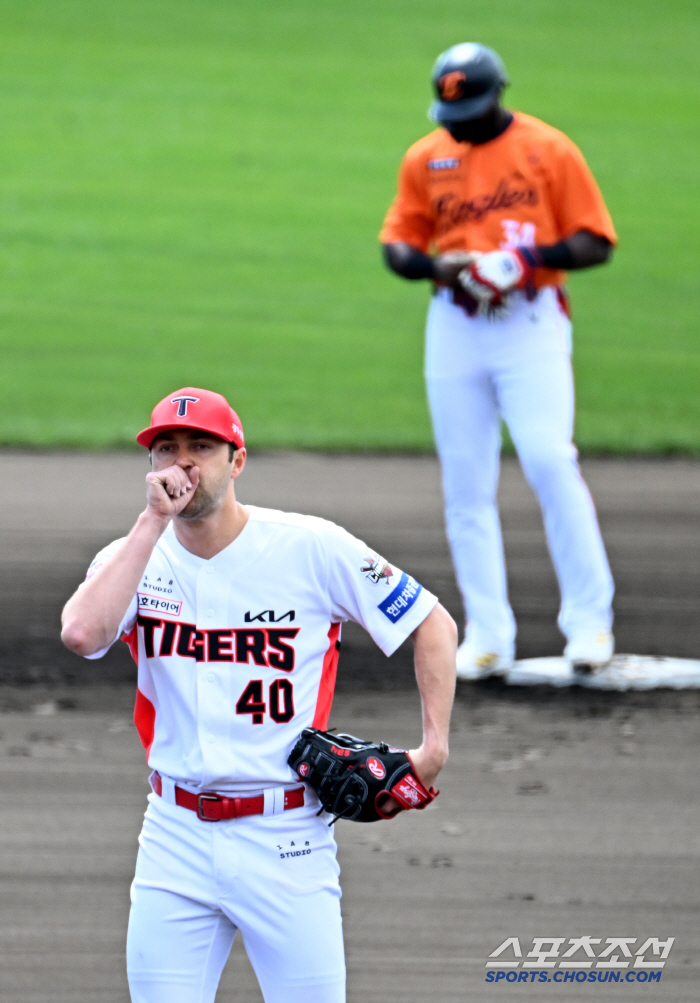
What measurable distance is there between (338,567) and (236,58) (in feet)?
116

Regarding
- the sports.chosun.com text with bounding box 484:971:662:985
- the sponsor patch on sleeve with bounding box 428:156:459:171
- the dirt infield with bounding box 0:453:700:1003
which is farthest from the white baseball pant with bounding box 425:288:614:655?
the sports.chosun.com text with bounding box 484:971:662:985

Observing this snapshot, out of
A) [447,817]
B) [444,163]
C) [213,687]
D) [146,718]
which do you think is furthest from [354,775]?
[444,163]

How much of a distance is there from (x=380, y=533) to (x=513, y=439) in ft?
10.6

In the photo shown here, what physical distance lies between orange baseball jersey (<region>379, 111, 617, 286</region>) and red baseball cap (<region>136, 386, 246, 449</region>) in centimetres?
355

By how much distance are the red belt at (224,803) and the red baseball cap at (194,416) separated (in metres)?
0.84

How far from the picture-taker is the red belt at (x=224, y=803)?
3.29m

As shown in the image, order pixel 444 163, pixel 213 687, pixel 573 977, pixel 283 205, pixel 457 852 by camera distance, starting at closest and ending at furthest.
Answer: pixel 213 687, pixel 573 977, pixel 457 852, pixel 444 163, pixel 283 205

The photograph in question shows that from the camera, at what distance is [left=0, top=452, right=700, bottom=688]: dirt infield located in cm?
773

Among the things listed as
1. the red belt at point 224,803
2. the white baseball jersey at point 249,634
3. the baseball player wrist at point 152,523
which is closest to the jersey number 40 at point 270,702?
the white baseball jersey at point 249,634

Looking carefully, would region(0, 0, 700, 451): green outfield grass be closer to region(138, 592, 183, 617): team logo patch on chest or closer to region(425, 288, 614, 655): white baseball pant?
region(425, 288, 614, 655): white baseball pant

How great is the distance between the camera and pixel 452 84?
6.47 metres

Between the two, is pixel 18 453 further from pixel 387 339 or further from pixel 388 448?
pixel 387 339

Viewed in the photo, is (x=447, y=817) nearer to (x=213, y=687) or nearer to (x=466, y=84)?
(x=213, y=687)

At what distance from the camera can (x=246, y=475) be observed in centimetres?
1186
